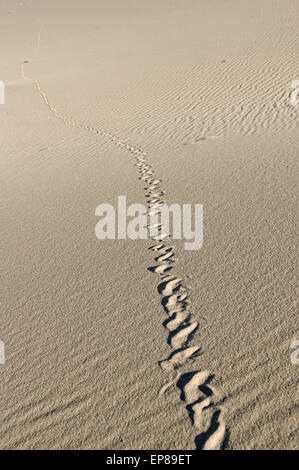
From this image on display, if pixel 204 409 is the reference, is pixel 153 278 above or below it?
above

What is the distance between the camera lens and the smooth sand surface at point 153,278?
247cm

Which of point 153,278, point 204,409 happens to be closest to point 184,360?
point 204,409

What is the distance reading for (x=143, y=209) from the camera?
216 inches

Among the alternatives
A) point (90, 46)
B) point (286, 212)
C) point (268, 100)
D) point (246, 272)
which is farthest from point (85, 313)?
point (90, 46)

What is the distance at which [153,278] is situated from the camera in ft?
12.7

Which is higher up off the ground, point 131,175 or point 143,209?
point 131,175

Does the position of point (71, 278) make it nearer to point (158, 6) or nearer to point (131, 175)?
point (131, 175)

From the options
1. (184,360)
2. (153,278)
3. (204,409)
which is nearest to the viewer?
(204,409)

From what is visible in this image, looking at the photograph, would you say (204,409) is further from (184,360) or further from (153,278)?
(153,278)

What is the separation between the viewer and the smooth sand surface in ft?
8.12

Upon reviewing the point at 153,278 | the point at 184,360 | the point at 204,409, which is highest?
the point at 153,278

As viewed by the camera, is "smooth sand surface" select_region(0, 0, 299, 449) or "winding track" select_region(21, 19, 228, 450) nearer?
"winding track" select_region(21, 19, 228, 450)

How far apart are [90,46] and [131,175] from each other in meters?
14.8

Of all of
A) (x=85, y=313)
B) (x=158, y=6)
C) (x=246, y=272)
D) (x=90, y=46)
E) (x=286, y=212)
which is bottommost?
(x=85, y=313)
